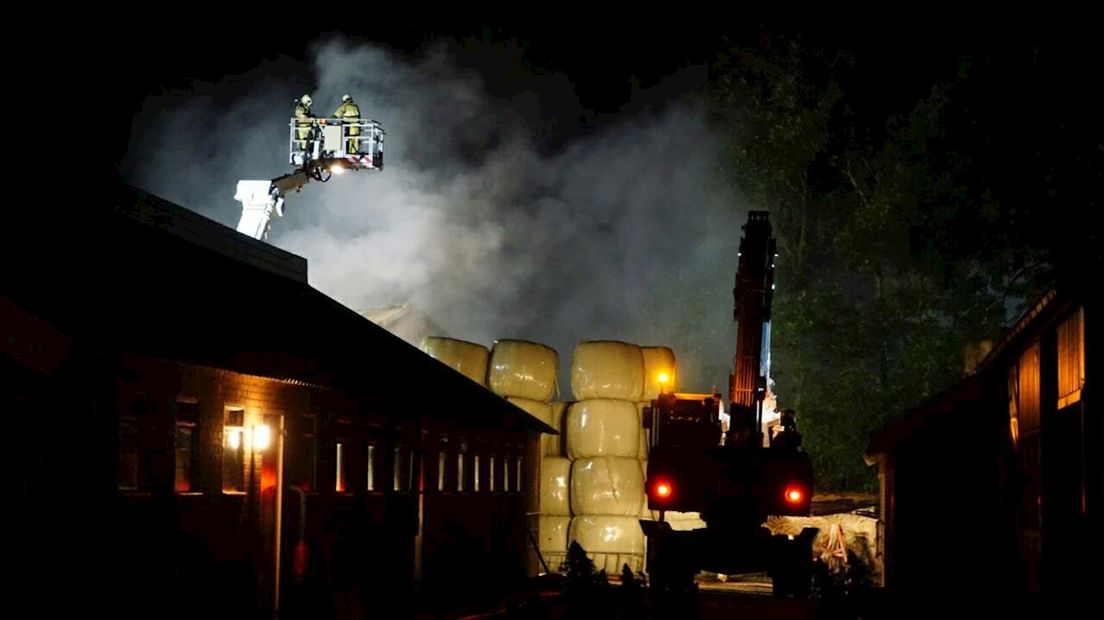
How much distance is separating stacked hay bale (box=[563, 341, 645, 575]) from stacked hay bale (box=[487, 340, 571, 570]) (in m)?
0.57

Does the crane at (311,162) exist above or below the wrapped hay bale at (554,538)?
above

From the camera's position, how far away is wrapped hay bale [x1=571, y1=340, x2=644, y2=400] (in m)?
31.6

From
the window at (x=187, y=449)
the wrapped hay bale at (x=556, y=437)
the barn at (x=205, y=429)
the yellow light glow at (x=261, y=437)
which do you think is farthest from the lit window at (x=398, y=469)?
the wrapped hay bale at (x=556, y=437)

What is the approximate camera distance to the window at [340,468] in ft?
68.9

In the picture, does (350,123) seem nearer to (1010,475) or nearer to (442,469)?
(442,469)

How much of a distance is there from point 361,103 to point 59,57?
3430 cm

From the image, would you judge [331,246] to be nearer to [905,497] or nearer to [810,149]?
[810,149]

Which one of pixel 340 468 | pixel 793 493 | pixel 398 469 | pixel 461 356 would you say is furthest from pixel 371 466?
pixel 461 356

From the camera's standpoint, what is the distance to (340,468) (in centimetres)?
2131

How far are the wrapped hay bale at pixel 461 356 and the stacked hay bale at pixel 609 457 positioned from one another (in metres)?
2.07

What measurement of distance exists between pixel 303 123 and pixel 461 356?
1026cm

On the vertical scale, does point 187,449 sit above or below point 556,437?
below

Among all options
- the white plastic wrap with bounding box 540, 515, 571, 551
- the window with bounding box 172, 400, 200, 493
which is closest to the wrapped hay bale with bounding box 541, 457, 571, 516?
the white plastic wrap with bounding box 540, 515, 571, 551

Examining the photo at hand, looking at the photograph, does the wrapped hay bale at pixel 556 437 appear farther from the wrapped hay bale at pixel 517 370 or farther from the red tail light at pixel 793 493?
the red tail light at pixel 793 493
